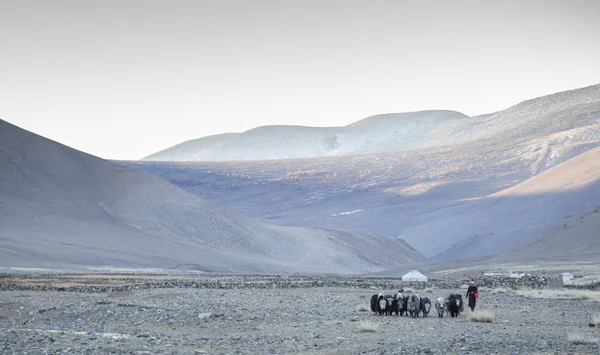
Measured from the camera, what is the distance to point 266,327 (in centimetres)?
2473

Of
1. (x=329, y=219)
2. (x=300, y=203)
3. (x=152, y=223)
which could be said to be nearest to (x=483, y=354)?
(x=152, y=223)

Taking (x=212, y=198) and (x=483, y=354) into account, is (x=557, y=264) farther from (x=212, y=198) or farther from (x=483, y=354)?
(x=212, y=198)

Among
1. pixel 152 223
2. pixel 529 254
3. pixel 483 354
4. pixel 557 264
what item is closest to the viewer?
pixel 483 354

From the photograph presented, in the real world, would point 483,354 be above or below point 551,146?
below

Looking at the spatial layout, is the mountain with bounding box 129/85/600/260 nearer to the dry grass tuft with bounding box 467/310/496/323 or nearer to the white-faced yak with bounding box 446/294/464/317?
the white-faced yak with bounding box 446/294/464/317

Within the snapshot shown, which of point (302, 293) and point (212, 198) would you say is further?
point (212, 198)

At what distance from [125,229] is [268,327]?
75.5 m

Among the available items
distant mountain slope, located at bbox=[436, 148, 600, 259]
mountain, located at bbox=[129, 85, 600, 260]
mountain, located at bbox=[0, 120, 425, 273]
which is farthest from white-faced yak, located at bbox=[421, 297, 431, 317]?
mountain, located at bbox=[129, 85, 600, 260]

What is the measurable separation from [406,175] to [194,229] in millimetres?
92935

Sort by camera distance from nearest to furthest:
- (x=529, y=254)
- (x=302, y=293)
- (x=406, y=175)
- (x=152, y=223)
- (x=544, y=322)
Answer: (x=544, y=322), (x=302, y=293), (x=529, y=254), (x=152, y=223), (x=406, y=175)

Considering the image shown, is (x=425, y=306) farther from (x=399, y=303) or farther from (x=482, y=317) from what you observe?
(x=482, y=317)

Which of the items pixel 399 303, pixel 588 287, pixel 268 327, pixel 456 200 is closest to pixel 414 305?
pixel 399 303

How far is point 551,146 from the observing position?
17825cm

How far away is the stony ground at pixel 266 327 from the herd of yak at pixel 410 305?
0.40 m
